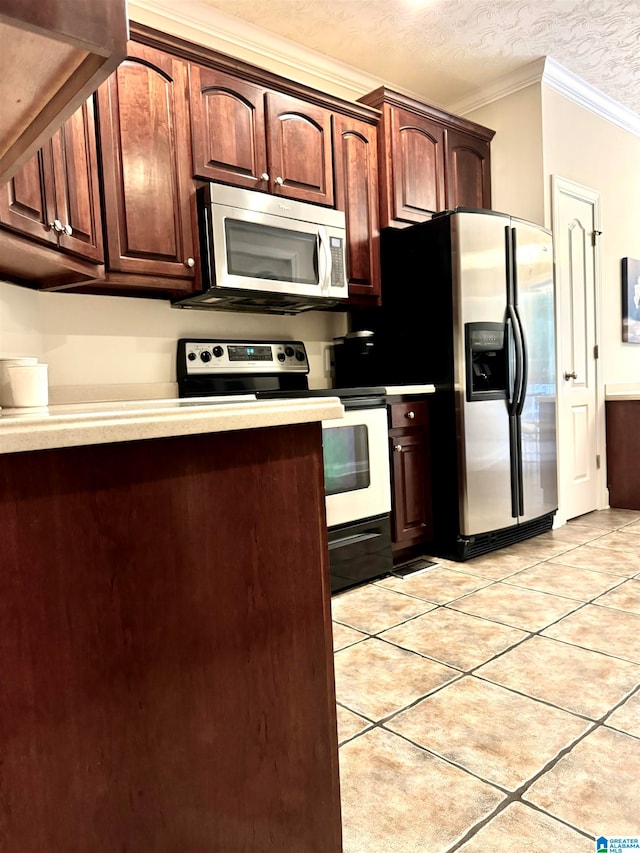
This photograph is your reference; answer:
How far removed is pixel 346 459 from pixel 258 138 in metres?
1.53

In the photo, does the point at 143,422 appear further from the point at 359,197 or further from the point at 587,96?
the point at 587,96

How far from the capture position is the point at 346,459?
8.54 ft

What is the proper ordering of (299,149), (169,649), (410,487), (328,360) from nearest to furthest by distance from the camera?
(169,649)
(299,149)
(410,487)
(328,360)

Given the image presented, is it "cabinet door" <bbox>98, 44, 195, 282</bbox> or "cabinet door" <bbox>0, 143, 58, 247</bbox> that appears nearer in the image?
"cabinet door" <bbox>0, 143, 58, 247</bbox>

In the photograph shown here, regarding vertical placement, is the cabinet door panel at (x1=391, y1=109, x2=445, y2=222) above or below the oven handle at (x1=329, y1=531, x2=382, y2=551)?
above

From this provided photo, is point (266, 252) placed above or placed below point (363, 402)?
above

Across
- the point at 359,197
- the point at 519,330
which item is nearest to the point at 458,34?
the point at 359,197

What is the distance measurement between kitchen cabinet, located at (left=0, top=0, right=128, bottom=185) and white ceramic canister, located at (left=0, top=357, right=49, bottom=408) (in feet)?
1.59

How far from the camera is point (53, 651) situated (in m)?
0.70

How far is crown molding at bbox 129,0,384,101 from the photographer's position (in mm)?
2686

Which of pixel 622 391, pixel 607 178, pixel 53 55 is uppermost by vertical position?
pixel 607 178

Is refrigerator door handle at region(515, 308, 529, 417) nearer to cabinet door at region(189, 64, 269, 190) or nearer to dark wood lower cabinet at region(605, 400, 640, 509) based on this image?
dark wood lower cabinet at region(605, 400, 640, 509)

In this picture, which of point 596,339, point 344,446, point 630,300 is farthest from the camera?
point 630,300

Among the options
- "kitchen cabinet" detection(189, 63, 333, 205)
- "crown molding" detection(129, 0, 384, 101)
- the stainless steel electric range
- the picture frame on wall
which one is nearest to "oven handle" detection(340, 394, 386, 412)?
the stainless steel electric range
